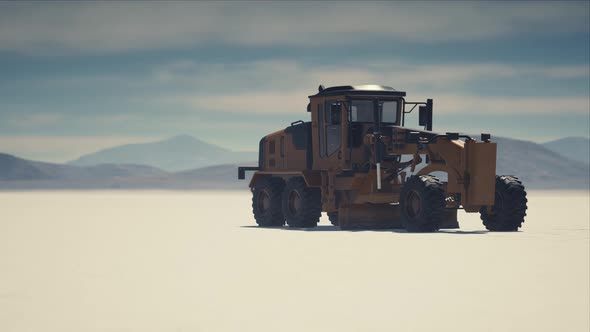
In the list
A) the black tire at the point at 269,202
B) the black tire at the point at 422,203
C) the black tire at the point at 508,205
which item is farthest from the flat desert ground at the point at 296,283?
the black tire at the point at 269,202

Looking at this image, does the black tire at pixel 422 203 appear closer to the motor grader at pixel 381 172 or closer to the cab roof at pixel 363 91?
the motor grader at pixel 381 172

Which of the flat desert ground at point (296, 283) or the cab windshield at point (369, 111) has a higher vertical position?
the cab windshield at point (369, 111)

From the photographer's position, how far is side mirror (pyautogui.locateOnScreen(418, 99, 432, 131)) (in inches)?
1115

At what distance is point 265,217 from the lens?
1222 inches

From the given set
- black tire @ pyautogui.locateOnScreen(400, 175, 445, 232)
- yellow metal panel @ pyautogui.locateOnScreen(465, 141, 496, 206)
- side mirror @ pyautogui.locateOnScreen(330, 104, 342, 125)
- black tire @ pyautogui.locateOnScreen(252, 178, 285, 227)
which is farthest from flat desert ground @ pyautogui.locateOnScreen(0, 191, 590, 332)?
black tire @ pyautogui.locateOnScreen(252, 178, 285, 227)

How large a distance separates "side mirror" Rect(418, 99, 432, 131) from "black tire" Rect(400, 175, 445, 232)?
2931mm

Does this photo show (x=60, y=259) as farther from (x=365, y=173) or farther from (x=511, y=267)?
(x=365, y=173)

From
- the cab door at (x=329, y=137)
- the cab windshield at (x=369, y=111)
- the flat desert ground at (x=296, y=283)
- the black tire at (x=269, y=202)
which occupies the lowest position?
the flat desert ground at (x=296, y=283)

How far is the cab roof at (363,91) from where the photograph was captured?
91.6 ft

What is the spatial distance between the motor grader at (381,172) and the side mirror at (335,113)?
31mm

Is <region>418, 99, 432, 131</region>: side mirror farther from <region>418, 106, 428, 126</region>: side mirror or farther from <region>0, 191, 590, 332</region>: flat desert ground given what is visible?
<region>0, 191, 590, 332</region>: flat desert ground

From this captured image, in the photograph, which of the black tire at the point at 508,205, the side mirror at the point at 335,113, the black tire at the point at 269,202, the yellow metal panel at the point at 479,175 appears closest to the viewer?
the yellow metal panel at the point at 479,175

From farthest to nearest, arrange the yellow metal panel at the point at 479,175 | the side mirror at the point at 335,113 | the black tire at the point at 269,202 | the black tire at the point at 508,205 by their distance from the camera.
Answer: the black tire at the point at 269,202 < the side mirror at the point at 335,113 < the black tire at the point at 508,205 < the yellow metal panel at the point at 479,175

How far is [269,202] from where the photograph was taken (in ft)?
101
